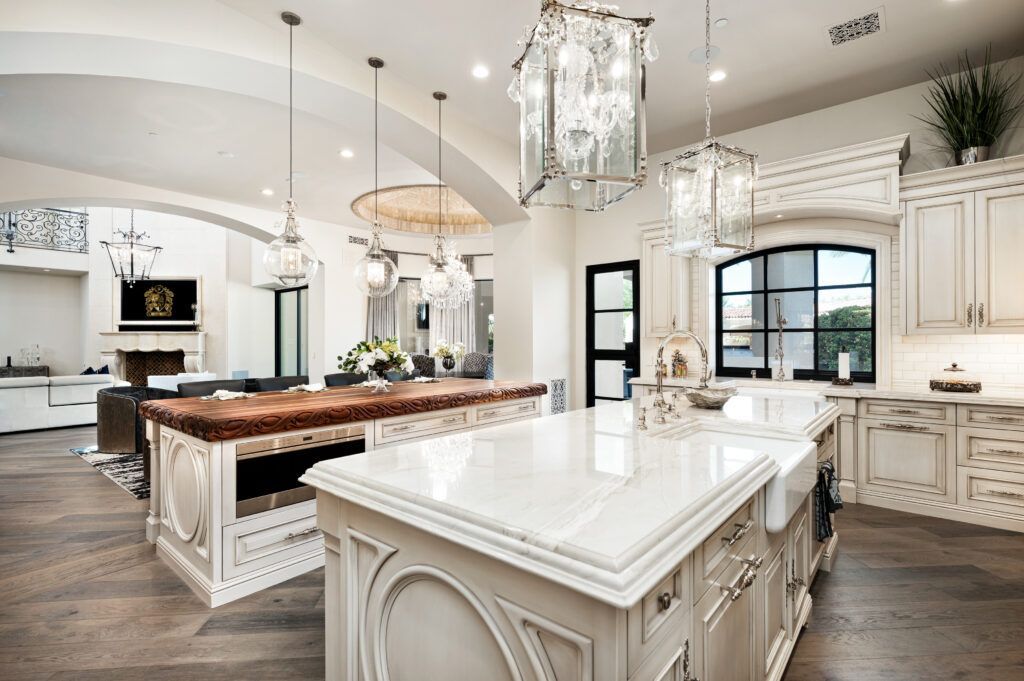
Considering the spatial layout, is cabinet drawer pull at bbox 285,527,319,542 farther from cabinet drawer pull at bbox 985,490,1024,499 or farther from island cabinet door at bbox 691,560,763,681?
cabinet drawer pull at bbox 985,490,1024,499

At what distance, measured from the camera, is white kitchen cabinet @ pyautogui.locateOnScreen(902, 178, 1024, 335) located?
3264mm

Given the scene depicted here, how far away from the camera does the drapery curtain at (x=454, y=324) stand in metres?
9.70

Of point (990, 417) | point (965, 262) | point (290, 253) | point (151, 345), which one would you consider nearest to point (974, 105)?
point (965, 262)

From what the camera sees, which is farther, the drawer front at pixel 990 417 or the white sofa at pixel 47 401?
the white sofa at pixel 47 401

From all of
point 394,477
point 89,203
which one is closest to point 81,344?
point 89,203

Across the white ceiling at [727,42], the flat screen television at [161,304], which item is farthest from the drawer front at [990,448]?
the flat screen television at [161,304]

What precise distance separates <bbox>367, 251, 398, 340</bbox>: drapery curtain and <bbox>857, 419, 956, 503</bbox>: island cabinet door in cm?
711

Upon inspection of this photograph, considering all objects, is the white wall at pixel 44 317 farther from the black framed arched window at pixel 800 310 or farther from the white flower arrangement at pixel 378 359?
the black framed arched window at pixel 800 310

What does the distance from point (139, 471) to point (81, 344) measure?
6.97 metres

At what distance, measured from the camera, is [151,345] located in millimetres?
9867

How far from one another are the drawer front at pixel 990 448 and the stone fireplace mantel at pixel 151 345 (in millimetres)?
11811

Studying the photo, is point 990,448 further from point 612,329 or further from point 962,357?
point 612,329

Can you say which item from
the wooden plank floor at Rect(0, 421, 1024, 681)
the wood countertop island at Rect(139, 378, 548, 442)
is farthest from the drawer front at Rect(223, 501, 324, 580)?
the wood countertop island at Rect(139, 378, 548, 442)

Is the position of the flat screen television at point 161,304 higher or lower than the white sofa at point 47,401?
higher
